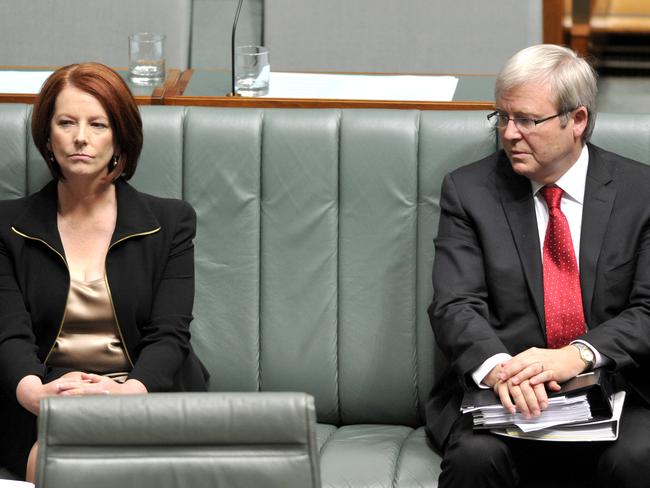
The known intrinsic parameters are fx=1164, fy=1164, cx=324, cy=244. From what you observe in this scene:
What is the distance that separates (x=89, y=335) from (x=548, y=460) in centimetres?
100

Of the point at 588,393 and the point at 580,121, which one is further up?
the point at 580,121

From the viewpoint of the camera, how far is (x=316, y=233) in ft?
8.97

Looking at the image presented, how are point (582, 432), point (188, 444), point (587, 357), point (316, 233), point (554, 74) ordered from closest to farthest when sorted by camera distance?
point (188, 444) < point (582, 432) < point (587, 357) < point (554, 74) < point (316, 233)

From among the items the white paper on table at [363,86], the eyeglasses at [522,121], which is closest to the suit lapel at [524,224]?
the eyeglasses at [522,121]

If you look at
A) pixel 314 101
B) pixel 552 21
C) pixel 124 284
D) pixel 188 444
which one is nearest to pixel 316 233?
pixel 314 101

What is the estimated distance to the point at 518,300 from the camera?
2502mm

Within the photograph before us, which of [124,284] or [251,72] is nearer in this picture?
[124,284]

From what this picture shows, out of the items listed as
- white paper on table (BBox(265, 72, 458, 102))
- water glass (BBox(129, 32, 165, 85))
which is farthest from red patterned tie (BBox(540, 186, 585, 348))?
water glass (BBox(129, 32, 165, 85))

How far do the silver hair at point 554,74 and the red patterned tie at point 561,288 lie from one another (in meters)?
0.25

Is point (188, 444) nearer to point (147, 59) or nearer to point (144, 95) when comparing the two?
point (144, 95)

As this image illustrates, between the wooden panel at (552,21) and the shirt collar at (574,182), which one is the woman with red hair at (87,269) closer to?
the shirt collar at (574,182)

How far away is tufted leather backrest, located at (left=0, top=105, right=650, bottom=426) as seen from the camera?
271cm

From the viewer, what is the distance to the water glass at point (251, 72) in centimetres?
296

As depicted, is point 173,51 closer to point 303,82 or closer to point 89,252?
point 303,82
